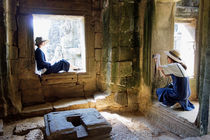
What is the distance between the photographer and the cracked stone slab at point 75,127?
2199mm

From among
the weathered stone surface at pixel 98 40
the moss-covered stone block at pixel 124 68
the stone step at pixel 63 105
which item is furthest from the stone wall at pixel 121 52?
the stone step at pixel 63 105

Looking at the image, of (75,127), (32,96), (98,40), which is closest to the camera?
(75,127)

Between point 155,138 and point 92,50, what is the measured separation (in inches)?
106

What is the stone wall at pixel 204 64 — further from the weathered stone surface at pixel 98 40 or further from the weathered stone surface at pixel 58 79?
the weathered stone surface at pixel 58 79

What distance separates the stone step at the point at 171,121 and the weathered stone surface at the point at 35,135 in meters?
2.41

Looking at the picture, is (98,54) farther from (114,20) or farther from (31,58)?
(31,58)

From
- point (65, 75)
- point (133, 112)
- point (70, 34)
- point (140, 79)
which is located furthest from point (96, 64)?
point (70, 34)

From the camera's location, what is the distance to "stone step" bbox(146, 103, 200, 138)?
3.09 meters

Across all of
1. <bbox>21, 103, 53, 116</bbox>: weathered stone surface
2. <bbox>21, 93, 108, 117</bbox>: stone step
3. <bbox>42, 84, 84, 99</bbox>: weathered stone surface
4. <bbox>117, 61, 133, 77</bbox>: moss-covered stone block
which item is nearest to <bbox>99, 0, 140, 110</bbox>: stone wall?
<bbox>117, 61, 133, 77</bbox>: moss-covered stone block

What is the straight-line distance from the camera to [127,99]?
4.54 meters

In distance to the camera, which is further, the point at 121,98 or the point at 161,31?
the point at 121,98

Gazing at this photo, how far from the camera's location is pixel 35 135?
10.0 ft

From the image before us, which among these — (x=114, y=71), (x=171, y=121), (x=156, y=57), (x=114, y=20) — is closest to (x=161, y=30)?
(x=156, y=57)

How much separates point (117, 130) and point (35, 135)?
1.42m
